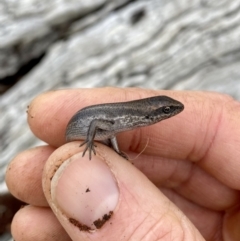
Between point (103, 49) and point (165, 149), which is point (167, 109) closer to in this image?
point (165, 149)

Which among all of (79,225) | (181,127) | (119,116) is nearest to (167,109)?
(119,116)

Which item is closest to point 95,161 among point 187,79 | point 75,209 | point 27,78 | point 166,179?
point 75,209

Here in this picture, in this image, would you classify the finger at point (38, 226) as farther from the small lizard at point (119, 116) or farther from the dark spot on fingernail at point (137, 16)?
the dark spot on fingernail at point (137, 16)

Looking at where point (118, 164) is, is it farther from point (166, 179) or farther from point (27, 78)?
point (27, 78)

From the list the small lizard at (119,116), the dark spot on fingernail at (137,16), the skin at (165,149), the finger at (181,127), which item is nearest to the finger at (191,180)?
the skin at (165,149)

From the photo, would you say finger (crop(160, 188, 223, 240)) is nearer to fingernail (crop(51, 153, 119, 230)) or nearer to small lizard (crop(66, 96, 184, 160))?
small lizard (crop(66, 96, 184, 160))

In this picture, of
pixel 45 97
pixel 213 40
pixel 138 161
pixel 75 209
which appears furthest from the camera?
pixel 213 40

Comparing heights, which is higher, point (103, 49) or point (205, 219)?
point (103, 49)
